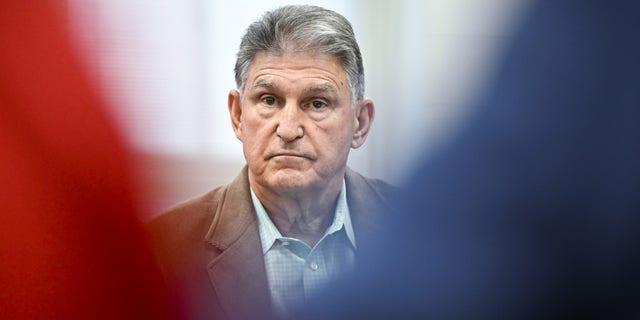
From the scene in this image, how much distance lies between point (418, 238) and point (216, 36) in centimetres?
39

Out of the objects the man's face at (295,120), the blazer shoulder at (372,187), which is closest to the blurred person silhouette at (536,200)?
the blazer shoulder at (372,187)

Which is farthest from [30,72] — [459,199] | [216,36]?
[459,199]

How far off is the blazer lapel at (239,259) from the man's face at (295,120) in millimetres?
46

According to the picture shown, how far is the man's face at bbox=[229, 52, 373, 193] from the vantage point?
898 mm

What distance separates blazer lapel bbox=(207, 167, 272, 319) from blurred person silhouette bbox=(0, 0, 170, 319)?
16 cm

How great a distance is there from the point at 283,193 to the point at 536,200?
1.14ft

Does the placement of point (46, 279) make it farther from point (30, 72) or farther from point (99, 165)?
point (30, 72)

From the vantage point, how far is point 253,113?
0.92m

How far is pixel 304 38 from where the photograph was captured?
0.89 metres

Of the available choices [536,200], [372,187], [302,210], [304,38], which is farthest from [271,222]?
[536,200]

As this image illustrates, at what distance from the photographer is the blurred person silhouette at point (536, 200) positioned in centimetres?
96

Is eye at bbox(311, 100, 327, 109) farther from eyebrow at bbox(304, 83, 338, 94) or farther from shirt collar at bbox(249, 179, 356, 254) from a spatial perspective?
shirt collar at bbox(249, 179, 356, 254)

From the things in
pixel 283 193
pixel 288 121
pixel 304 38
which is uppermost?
pixel 304 38

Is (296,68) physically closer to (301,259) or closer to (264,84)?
(264,84)
